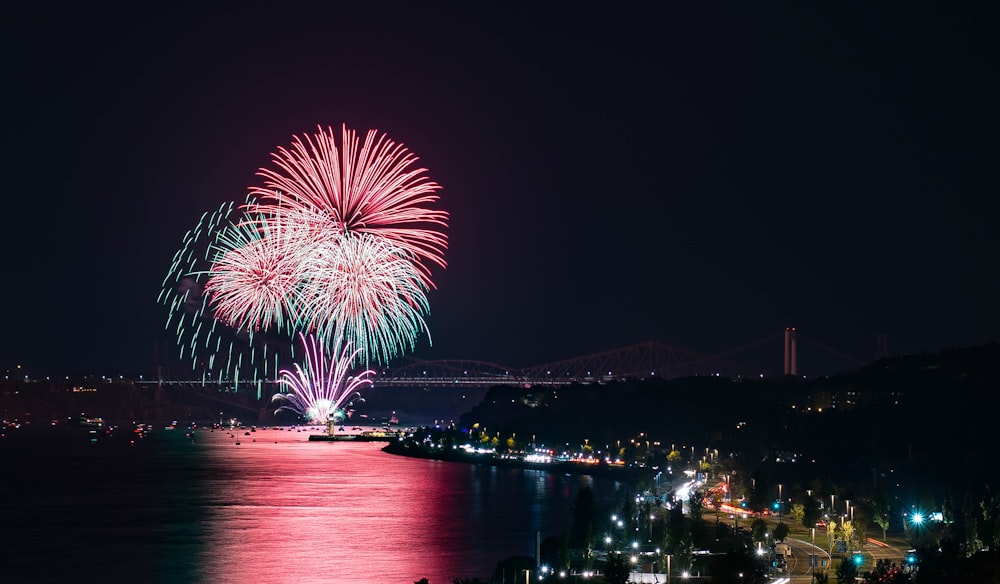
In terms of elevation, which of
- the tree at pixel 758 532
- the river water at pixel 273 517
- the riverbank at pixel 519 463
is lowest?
the river water at pixel 273 517

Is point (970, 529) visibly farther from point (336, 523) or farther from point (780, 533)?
point (336, 523)

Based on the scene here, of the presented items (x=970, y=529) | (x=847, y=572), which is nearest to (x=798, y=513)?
(x=970, y=529)

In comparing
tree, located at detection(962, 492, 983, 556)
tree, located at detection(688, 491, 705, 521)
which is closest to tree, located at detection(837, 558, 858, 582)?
tree, located at detection(962, 492, 983, 556)

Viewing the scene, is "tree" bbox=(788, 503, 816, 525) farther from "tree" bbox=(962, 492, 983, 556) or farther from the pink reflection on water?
the pink reflection on water

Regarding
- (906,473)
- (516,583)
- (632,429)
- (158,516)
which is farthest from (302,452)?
(516,583)

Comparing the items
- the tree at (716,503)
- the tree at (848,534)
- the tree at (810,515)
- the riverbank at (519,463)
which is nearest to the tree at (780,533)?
the tree at (848,534)

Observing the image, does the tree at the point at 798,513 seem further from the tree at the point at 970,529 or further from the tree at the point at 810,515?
the tree at the point at 970,529
